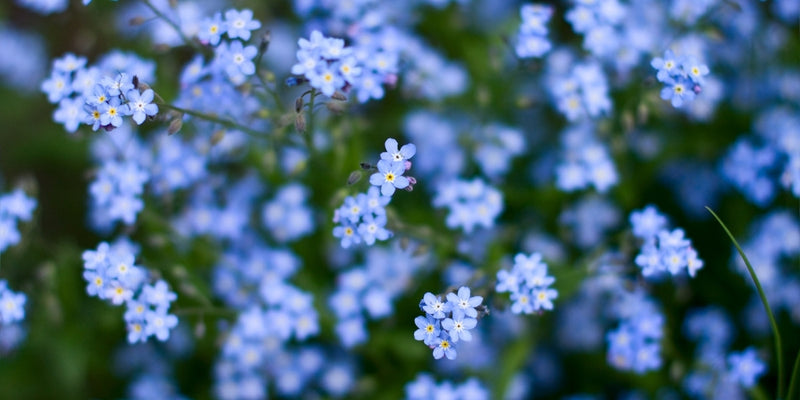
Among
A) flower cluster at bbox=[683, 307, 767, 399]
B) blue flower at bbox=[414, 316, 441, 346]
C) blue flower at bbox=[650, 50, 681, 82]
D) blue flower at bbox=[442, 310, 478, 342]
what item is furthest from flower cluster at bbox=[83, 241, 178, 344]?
flower cluster at bbox=[683, 307, 767, 399]

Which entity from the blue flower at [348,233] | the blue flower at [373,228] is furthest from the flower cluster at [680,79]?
the blue flower at [348,233]

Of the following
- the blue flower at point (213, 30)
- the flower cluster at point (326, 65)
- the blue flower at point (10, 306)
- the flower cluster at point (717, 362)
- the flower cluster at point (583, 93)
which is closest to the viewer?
the flower cluster at point (326, 65)

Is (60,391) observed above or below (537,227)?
below

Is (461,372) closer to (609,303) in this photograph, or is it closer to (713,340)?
(609,303)

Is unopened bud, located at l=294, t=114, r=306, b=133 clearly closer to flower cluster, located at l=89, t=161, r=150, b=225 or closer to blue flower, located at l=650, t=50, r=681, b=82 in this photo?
flower cluster, located at l=89, t=161, r=150, b=225

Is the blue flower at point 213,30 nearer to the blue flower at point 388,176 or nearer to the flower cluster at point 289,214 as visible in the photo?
the blue flower at point 388,176

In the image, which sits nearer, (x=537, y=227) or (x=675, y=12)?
(x=675, y=12)

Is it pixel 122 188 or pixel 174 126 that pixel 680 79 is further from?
pixel 122 188

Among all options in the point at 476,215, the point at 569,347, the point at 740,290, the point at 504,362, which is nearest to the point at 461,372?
the point at 504,362
